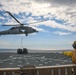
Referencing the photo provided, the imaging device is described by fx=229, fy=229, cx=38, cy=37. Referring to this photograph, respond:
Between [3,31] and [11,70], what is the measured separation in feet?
113

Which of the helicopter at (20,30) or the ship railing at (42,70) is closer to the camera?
the ship railing at (42,70)

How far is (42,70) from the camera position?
21.5ft

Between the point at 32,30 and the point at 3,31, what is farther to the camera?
the point at 3,31

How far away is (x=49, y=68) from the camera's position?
261 inches

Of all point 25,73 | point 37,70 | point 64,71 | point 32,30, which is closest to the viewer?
point 25,73

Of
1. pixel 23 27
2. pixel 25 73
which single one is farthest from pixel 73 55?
pixel 23 27

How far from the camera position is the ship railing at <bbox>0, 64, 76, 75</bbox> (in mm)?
6246

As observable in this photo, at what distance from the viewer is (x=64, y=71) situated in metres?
6.93

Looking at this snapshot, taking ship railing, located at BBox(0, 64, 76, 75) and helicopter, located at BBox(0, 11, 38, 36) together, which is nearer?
ship railing, located at BBox(0, 64, 76, 75)

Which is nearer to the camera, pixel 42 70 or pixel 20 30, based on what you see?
pixel 42 70

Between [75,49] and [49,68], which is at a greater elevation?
[75,49]

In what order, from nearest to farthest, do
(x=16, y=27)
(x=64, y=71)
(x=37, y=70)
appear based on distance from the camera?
(x=37, y=70) → (x=64, y=71) → (x=16, y=27)

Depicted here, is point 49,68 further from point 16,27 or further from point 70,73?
point 16,27

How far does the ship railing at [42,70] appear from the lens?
6.25 m
